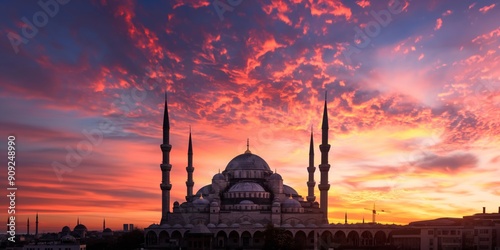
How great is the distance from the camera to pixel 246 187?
76062 millimetres

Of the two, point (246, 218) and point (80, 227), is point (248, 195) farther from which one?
point (80, 227)

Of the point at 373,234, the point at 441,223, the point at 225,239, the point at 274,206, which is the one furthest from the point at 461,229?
the point at 225,239

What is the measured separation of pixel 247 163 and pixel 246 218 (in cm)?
1403

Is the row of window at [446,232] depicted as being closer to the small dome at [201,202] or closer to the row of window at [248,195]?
the row of window at [248,195]

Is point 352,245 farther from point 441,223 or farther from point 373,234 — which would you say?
point 441,223

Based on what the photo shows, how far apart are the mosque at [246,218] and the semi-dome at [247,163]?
11.4 ft

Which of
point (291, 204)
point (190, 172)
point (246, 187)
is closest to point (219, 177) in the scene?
point (246, 187)

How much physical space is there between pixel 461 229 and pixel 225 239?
2938 centimetres

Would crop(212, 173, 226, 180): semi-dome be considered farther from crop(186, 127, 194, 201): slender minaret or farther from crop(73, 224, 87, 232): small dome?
crop(73, 224, 87, 232): small dome

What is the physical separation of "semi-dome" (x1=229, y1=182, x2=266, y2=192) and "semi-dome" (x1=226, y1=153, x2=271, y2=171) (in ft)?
18.2

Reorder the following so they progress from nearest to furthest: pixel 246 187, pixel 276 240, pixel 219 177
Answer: pixel 276 240 → pixel 246 187 → pixel 219 177

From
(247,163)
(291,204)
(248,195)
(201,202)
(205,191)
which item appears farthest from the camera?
(247,163)

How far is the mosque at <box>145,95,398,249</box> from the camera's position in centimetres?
6800

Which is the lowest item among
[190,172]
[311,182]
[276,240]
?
[276,240]
